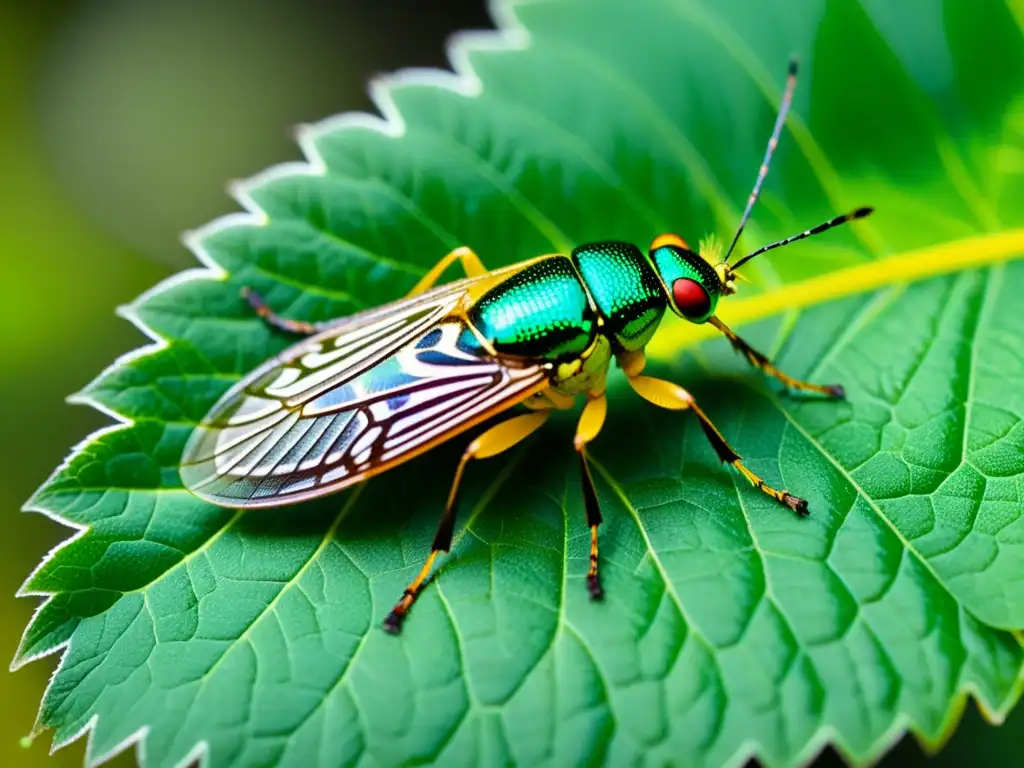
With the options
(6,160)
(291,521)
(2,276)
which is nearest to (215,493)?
(291,521)

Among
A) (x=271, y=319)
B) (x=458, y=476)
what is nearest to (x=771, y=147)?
(x=458, y=476)

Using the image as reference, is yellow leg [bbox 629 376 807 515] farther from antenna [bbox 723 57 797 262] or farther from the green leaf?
antenna [bbox 723 57 797 262]

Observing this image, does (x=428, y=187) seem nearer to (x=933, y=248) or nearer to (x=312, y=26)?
(x=933, y=248)

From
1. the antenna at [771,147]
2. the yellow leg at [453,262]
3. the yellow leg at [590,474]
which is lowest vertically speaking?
the yellow leg at [590,474]

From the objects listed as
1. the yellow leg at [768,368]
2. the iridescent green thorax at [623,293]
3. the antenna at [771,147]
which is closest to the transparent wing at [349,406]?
the iridescent green thorax at [623,293]

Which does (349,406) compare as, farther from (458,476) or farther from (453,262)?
(453,262)

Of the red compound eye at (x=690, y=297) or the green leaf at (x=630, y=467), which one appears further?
the red compound eye at (x=690, y=297)

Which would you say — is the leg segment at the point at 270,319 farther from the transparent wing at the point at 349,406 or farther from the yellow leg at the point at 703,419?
the yellow leg at the point at 703,419
